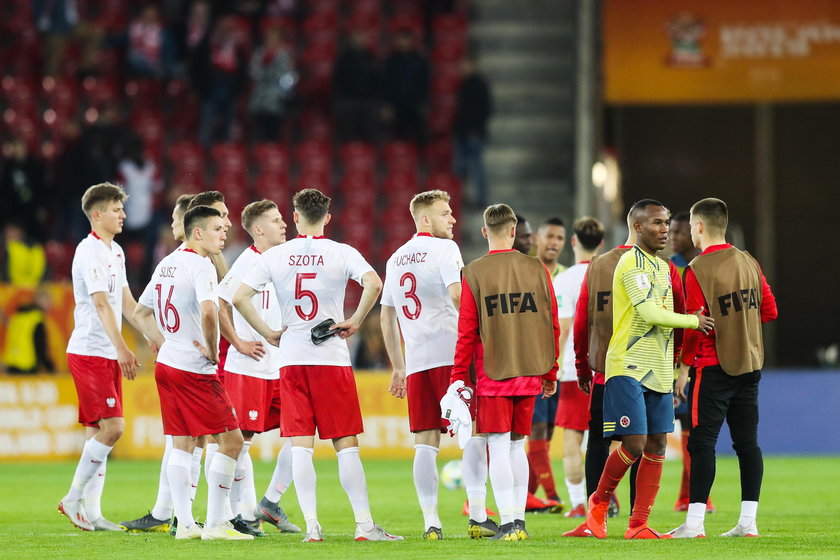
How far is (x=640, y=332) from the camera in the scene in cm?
901

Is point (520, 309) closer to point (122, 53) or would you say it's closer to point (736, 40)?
point (736, 40)

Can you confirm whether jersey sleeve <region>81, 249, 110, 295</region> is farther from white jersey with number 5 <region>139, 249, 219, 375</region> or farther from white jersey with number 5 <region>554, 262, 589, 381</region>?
white jersey with number 5 <region>554, 262, 589, 381</region>

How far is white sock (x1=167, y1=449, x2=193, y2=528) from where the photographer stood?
30.2 ft

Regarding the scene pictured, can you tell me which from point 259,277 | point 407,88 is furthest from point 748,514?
point 407,88

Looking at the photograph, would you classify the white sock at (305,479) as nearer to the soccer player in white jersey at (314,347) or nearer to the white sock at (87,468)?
the soccer player in white jersey at (314,347)

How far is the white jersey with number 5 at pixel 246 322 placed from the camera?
9727mm

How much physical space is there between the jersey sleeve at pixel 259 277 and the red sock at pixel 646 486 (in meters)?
2.68

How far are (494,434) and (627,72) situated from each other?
1444cm

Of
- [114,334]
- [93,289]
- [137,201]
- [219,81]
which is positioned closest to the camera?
[114,334]

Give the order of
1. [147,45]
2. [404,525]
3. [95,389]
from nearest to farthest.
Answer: [95,389] → [404,525] → [147,45]

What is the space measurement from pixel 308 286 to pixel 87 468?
7.61 feet

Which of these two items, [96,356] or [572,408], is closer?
[96,356]

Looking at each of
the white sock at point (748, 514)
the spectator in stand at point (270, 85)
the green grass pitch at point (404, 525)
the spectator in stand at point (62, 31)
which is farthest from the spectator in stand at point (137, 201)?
the white sock at point (748, 514)

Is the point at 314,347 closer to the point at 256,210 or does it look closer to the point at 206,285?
the point at 206,285
